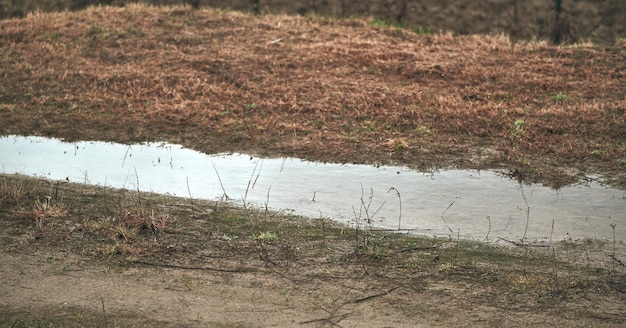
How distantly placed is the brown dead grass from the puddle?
1.37ft

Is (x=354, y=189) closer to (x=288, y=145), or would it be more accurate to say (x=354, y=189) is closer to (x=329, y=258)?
(x=288, y=145)

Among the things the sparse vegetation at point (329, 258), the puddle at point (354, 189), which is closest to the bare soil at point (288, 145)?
the sparse vegetation at point (329, 258)

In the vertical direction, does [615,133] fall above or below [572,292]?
above

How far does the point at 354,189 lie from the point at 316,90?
4.07m

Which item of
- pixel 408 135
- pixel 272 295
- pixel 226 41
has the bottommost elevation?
pixel 272 295

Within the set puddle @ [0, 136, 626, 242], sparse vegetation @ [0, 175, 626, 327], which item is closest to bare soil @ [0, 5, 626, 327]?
sparse vegetation @ [0, 175, 626, 327]

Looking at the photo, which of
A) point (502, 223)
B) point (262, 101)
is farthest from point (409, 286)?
point (262, 101)

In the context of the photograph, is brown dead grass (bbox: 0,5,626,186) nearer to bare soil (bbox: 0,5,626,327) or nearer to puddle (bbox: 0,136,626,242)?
bare soil (bbox: 0,5,626,327)

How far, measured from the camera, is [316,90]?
1340 cm

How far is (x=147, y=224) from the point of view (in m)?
7.96

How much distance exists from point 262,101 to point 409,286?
6.69 metres

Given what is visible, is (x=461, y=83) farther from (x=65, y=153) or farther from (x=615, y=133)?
(x=65, y=153)

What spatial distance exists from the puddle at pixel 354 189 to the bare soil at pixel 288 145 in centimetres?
38

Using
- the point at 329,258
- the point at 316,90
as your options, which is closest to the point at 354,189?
the point at 329,258
